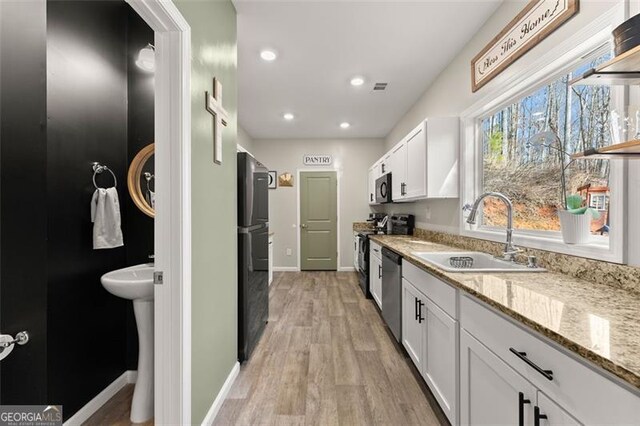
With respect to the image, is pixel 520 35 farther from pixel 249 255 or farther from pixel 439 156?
pixel 249 255

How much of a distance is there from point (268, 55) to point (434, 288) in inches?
98.5

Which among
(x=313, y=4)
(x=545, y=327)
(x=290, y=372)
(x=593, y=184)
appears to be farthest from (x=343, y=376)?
(x=313, y=4)

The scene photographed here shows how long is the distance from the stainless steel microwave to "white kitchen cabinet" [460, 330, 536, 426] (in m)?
2.94

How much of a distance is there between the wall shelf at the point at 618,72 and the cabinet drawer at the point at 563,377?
0.93m

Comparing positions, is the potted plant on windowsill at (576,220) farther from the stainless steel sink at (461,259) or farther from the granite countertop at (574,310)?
the stainless steel sink at (461,259)

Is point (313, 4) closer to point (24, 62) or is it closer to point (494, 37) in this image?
point (494, 37)

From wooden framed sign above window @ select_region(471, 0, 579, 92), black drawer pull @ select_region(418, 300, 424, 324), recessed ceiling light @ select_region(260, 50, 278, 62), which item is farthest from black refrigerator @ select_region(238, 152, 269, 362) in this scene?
wooden framed sign above window @ select_region(471, 0, 579, 92)

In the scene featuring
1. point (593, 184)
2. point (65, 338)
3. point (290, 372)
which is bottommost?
point (290, 372)

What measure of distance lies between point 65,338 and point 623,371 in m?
2.33

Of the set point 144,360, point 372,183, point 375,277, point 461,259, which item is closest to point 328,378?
point 144,360

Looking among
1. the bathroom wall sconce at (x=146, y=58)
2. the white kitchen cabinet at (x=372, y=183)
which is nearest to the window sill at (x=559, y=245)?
the bathroom wall sconce at (x=146, y=58)

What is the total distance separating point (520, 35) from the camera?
191 cm

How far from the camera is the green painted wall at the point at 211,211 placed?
1.48m

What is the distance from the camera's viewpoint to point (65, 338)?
1614 millimetres
